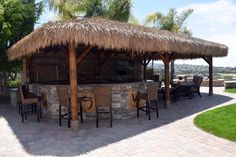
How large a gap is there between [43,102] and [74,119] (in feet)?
9.27

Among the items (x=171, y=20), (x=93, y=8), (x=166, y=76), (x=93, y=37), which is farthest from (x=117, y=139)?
(x=171, y=20)

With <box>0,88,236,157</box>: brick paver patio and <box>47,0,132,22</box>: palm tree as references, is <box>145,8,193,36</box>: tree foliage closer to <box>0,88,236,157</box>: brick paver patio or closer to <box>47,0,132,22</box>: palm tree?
<box>47,0,132,22</box>: palm tree

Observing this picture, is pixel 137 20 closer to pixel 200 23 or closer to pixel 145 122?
pixel 200 23

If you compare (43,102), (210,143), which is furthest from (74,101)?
(210,143)

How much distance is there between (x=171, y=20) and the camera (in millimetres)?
24250

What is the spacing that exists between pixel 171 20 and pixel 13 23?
1472 cm

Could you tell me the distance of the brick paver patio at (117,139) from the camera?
578 centimetres

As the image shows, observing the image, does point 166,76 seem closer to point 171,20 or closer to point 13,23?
point 13,23

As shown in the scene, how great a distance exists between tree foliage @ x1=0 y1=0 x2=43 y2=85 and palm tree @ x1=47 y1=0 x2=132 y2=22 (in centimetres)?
416

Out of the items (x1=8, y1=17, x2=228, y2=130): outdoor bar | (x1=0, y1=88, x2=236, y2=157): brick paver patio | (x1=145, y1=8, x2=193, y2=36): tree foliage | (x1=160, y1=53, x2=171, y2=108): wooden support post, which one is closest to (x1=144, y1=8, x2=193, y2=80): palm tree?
(x1=145, y1=8, x2=193, y2=36): tree foliage

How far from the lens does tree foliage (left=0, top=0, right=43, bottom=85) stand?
1240 centimetres

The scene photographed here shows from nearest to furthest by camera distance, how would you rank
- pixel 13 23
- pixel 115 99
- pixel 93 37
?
1. pixel 93 37
2. pixel 115 99
3. pixel 13 23

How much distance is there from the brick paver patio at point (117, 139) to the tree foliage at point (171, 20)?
1598 cm

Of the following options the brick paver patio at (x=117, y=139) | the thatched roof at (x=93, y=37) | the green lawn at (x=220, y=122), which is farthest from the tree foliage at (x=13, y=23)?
the green lawn at (x=220, y=122)
